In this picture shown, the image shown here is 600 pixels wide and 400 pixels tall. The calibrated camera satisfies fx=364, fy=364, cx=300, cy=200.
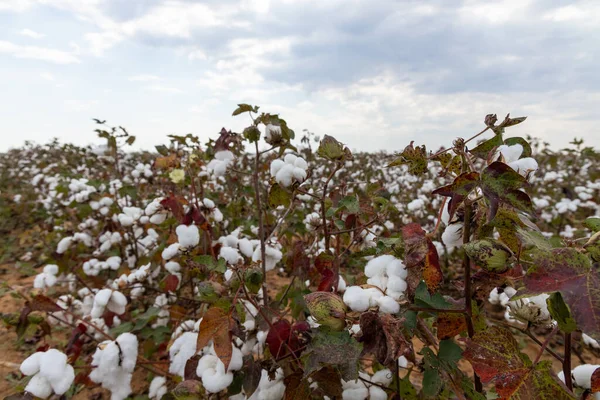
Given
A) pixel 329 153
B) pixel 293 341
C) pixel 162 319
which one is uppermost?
pixel 329 153

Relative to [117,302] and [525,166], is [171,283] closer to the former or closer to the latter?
[117,302]

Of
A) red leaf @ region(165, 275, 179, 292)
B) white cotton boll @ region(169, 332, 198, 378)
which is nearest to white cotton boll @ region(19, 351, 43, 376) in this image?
white cotton boll @ region(169, 332, 198, 378)

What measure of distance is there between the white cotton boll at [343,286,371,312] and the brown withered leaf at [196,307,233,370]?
0.37m

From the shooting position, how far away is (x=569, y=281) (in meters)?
0.52

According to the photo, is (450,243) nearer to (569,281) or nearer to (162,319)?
(569,281)

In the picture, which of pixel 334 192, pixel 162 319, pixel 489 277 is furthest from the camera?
pixel 162 319

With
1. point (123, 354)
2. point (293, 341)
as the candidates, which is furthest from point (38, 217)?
point (293, 341)

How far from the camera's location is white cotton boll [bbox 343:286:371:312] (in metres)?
0.70

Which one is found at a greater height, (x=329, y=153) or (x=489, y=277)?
(x=329, y=153)

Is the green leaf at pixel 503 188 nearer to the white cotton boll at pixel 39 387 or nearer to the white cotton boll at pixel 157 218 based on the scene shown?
the white cotton boll at pixel 39 387

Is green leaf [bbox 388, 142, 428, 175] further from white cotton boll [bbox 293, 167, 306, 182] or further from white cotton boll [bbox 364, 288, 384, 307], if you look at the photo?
white cotton boll [bbox 293, 167, 306, 182]

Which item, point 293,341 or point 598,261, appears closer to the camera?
point 598,261

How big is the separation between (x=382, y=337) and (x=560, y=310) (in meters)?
0.27

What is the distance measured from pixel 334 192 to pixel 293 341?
0.75 m
